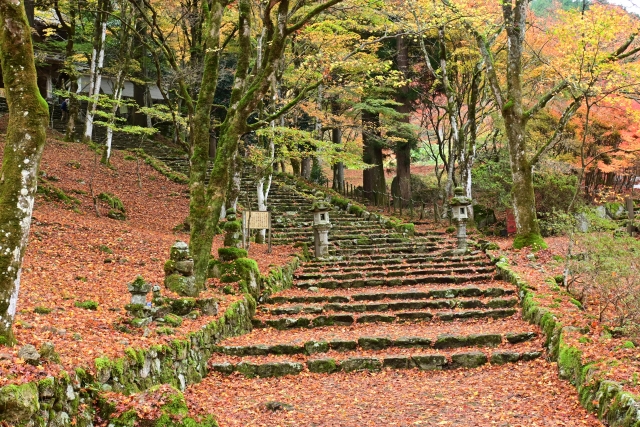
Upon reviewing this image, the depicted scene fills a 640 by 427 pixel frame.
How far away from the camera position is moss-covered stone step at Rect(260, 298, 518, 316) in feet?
36.9

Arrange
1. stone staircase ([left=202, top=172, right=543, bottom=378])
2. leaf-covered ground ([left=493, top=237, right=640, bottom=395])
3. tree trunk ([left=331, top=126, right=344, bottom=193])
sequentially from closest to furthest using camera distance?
leaf-covered ground ([left=493, top=237, right=640, bottom=395]), stone staircase ([left=202, top=172, right=543, bottom=378]), tree trunk ([left=331, top=126, right=344, bottom=193])

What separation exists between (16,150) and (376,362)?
5914 mm

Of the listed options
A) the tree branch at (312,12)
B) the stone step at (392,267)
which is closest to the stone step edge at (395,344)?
the stone step at (392,267)

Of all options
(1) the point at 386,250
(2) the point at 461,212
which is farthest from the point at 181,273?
(2) the point at 461,212

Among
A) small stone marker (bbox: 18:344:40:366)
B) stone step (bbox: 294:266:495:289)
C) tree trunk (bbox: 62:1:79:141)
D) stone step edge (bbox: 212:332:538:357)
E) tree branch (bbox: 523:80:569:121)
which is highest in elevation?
tree trunk (bbox: 62:1:79:141)

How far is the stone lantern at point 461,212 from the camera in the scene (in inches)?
604

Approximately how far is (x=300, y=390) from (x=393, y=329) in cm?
295

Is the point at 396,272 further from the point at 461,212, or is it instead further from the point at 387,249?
A: the point at 461,212

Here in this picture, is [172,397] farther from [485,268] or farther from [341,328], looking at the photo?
[485,268]

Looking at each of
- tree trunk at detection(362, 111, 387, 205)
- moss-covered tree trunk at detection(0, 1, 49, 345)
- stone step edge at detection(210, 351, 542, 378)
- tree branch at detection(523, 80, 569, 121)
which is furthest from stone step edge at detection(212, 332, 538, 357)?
tree trunk at detection(362, 111, 387, 205)

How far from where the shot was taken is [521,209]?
48.2 ft

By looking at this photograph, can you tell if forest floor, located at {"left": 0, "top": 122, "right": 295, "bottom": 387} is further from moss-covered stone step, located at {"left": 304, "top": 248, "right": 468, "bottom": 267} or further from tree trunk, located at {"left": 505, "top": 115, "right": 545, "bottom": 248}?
tree trunk, located at {"left": 505, "top": 115, "right": 545, "bottom": 248}

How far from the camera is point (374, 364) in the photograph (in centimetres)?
860

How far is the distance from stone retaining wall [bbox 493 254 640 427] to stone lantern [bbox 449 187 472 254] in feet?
17.7
